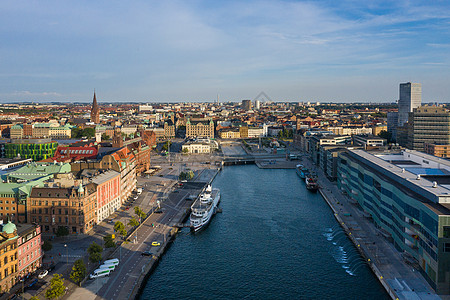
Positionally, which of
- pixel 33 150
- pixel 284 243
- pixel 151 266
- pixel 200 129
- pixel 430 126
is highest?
pixel 430 126

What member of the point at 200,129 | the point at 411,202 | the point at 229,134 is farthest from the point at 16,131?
the point at 411,202

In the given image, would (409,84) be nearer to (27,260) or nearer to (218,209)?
(218,209)

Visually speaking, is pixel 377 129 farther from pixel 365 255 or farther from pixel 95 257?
pixel 95 257

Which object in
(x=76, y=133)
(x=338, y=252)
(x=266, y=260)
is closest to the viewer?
(x=266, y=260)

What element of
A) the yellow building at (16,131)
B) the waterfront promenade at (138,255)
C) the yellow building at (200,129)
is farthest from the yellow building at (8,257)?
the yellow building at (200,129)

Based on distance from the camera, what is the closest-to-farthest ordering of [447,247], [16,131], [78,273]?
[447,247]
[78,273]
[16,131]

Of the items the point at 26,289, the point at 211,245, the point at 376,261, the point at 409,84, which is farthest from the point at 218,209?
the point at 409,84

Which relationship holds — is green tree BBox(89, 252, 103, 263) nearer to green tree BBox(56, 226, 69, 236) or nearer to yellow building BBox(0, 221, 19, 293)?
yellow building BBox(0, 221, 19, 293)
